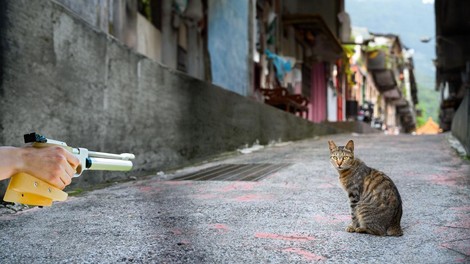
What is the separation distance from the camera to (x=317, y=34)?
2183cm

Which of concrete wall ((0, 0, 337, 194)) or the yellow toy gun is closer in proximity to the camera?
the yellow toy gun

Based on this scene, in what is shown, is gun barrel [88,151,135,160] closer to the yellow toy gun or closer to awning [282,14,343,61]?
the yellow toy gun

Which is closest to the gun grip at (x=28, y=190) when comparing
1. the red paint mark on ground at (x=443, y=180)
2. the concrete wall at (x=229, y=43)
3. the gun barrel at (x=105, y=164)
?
the gun barrel at (x=105, y=164)

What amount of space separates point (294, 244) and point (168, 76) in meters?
4.79

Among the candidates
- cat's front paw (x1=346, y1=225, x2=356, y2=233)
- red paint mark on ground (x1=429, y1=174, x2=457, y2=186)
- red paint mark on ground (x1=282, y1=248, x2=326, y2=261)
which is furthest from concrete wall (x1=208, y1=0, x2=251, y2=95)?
red paint mark on ground (x1=282, y1=248, x2=326, y2=261)

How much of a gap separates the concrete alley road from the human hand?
61 centimetres

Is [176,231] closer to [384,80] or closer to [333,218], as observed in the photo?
[333,218]

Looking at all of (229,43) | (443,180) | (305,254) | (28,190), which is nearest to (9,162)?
(28,190)

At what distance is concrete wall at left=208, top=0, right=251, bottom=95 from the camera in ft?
39.3

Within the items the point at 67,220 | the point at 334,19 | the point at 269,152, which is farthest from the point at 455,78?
the point at 67,220

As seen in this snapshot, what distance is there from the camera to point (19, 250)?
2725 mm

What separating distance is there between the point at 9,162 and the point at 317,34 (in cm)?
2081

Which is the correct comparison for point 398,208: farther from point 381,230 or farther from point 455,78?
point 455,78

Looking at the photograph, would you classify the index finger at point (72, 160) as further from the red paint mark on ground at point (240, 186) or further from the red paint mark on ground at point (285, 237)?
the red paint mark on ground at point (240, 186)
